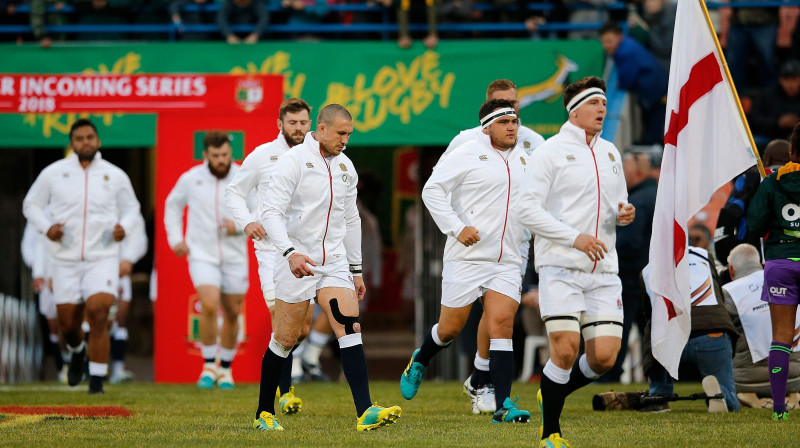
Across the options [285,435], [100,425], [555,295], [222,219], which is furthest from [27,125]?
[555,295]

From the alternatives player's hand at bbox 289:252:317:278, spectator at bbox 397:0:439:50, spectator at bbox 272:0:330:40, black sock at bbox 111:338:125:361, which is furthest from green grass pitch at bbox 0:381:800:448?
spectator at bbox 272:0:330:40

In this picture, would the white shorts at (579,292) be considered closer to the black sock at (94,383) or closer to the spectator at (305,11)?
the black sock at (94,383)

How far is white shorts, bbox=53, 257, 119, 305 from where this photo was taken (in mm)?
13289

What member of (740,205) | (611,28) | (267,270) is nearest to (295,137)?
(267,270)

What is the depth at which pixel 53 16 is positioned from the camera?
18.0m

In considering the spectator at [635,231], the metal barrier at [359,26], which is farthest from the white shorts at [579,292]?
the metal barrier at [359,26]

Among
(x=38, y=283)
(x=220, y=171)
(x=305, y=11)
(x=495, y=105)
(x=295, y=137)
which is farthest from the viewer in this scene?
(x=305, y=11)

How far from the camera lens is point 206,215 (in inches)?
554

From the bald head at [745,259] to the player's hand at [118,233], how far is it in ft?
20.0

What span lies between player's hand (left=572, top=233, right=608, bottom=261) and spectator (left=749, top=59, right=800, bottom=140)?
8788 mm

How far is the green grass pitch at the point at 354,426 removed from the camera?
8258 mm

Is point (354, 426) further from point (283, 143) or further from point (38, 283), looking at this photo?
point (38, 283)

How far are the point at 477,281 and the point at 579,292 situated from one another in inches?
81.3

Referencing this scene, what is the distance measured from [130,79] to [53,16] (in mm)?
3439
